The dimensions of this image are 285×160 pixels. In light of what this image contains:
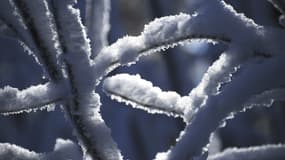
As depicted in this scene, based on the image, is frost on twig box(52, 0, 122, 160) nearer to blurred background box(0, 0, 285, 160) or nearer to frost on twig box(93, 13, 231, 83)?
frost on twig box(93, 13, 231, 83)

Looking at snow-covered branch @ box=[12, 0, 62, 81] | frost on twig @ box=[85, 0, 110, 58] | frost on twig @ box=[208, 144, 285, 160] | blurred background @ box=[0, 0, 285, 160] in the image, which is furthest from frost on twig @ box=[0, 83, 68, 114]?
blurred background @ box=[0, 0, 285, 160]

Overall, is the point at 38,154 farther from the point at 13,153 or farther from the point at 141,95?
the point at 141,95

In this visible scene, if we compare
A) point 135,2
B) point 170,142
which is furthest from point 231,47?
point 135,2

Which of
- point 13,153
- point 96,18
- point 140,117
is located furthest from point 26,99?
point 140,117

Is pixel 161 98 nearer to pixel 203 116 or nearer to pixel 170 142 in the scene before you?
pixel 203 116

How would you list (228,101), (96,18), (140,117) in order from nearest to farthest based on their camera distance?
1. (228,101)
2. (96,18)
3. (140,117)

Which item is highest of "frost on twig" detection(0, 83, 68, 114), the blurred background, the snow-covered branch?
the blurred background

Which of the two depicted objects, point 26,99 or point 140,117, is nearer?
point 26,99
